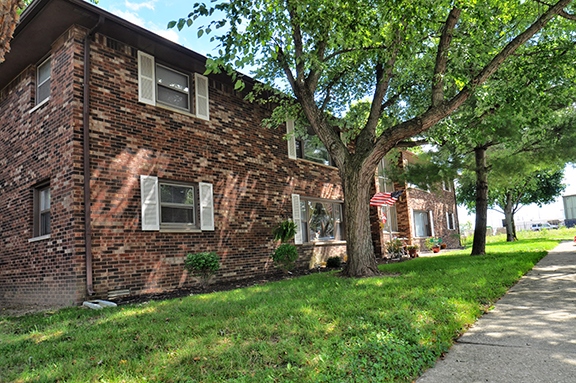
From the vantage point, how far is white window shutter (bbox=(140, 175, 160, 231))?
8594mm

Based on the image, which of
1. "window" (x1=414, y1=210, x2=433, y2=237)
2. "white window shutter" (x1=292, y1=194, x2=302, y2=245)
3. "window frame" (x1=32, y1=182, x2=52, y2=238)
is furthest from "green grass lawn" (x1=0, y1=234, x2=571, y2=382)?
"window" (x1=414, y1=210, x2=433, y2=237)

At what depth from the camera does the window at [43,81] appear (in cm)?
926

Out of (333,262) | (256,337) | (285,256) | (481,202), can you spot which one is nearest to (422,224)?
(481,202)

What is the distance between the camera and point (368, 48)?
8.79 metres

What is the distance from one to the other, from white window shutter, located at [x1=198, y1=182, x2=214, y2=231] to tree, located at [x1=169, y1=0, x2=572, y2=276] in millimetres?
3005

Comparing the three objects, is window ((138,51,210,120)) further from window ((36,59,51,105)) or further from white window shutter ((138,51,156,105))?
window ((36,59,51,105))

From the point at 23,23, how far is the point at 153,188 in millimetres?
4037

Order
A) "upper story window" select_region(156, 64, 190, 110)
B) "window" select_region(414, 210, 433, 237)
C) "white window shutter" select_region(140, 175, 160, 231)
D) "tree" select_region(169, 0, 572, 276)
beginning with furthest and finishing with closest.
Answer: "window" select_region(414, 210, 433, 237) → "upper story window" select_region(156, 64, 190, 110) → "white window shutter" select_region(140, 175, 160, 231) → "tree" select_region(169, 0, 572, 276)

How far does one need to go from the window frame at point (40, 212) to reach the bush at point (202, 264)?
315cm

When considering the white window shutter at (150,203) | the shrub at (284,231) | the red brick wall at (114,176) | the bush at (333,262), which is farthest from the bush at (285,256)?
the white window shutter at (150,203)

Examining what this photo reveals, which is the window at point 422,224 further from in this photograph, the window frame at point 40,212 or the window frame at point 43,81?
the window frame at point 43,81

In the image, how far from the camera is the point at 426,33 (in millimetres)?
9266

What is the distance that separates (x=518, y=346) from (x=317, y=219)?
10.7 metres

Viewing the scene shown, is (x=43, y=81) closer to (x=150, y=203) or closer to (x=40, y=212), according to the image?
(x=40, y=212)
